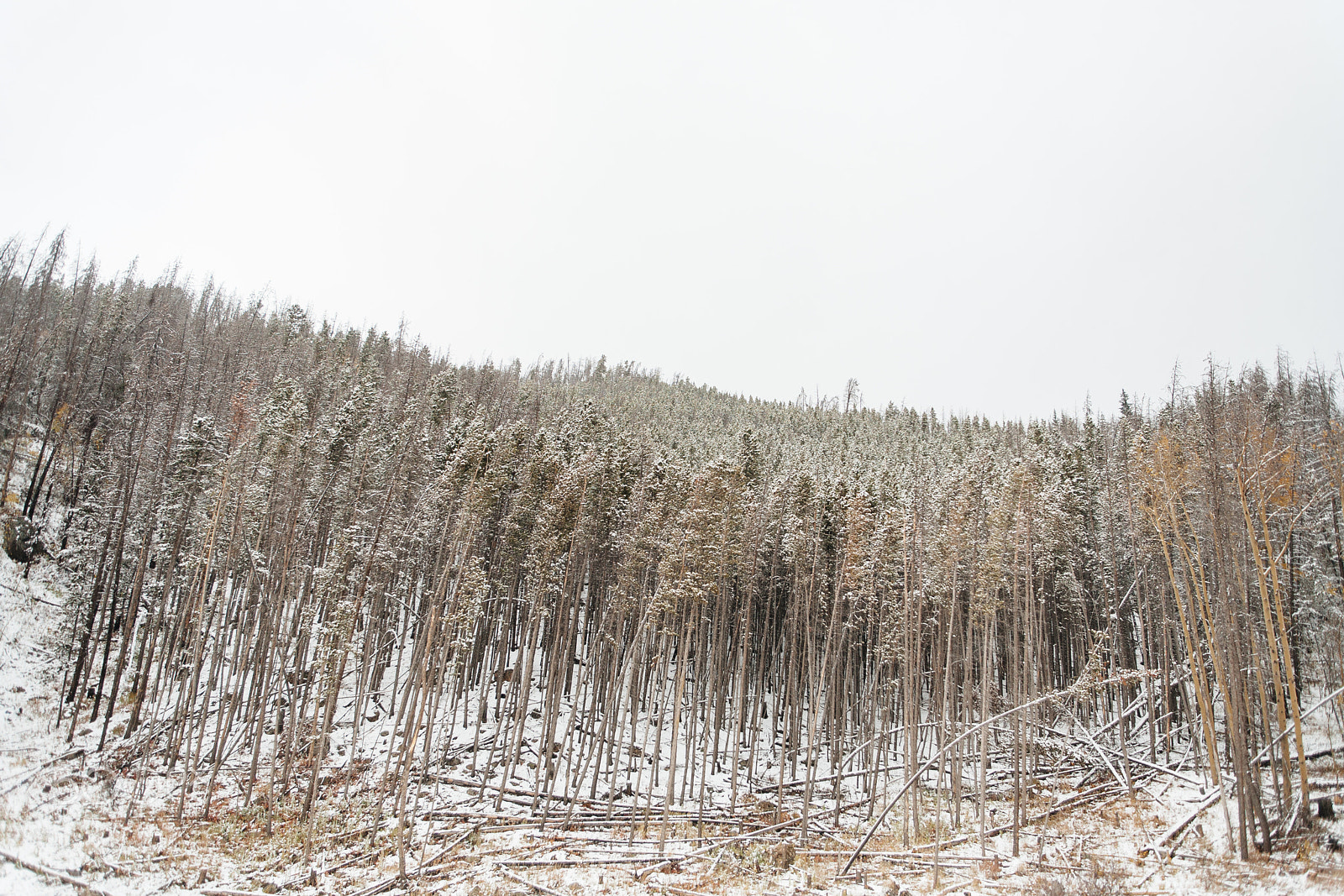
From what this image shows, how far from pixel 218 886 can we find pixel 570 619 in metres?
15.3

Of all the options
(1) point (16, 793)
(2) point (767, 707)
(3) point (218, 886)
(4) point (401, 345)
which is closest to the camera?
(3) point (218, 886)

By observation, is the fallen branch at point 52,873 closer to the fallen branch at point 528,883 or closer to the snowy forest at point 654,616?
the snowy forest at point 654,616

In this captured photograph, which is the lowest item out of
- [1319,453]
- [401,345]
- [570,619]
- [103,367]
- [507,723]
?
[507,723]

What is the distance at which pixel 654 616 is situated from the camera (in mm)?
23781

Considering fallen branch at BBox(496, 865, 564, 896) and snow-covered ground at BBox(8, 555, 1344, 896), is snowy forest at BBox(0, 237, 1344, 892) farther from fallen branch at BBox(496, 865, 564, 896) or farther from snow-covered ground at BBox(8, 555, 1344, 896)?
fallen branch at BBox(496, 865, 564, 896)

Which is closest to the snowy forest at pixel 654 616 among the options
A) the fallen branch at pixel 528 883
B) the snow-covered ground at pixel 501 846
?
the snow-covered ground at pixel 501 846

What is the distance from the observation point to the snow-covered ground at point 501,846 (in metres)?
15.0

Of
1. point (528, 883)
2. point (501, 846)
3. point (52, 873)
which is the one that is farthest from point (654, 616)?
point (52, 873)

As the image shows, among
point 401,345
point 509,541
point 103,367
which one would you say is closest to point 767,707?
point 509,541

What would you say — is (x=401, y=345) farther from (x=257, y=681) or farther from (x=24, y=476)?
(x=257, y=681)

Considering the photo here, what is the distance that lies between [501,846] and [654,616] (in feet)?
28.5

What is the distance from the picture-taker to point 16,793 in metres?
19.8

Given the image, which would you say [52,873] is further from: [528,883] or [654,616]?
[654,616]

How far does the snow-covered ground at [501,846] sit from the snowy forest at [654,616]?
0.41m
